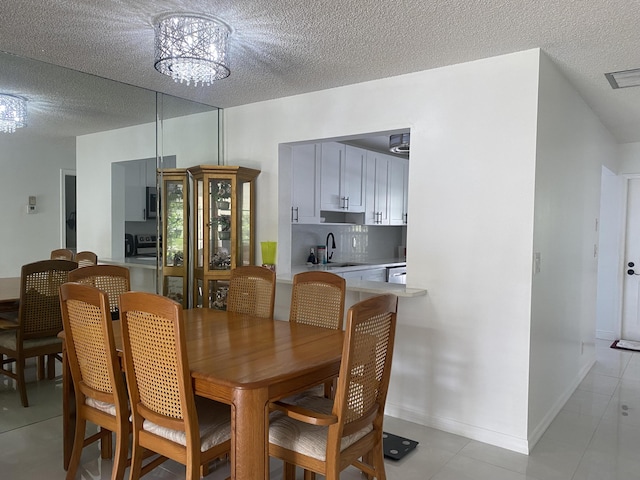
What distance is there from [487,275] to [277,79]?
1975 millimetres

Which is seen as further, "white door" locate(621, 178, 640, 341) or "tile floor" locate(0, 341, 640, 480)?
"white door" locate(621, 178, 640, 341)

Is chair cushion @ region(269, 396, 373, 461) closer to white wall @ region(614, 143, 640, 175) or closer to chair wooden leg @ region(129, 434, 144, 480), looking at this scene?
chair wooden leg @ region(129, 434, 144, 480)

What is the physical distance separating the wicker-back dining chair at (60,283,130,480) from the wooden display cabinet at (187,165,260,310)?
5.40 feet

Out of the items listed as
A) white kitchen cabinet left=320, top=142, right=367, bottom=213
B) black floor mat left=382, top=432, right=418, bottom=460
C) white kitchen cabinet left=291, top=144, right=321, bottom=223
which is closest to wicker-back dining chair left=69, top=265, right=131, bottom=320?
black floor mat left=382, top=432, right=418, bottom=460

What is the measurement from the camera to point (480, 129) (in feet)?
9.71

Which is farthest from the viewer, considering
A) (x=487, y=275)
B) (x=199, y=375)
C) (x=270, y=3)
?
(x=487, y=275)

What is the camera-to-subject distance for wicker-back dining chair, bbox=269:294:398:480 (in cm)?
178

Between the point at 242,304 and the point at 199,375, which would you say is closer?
the point at 199,375

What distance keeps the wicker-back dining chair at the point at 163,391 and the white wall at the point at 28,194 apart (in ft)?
5.56

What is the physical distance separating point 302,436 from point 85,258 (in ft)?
8.04

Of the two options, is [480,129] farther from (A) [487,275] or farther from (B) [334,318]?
(B) [334,318]

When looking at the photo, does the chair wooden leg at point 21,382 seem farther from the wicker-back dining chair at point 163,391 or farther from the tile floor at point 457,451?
the wicker-back dining chair at point 163,391

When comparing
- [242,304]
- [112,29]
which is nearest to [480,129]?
[242,304]

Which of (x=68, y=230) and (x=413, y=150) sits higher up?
(x=413, y=150)
